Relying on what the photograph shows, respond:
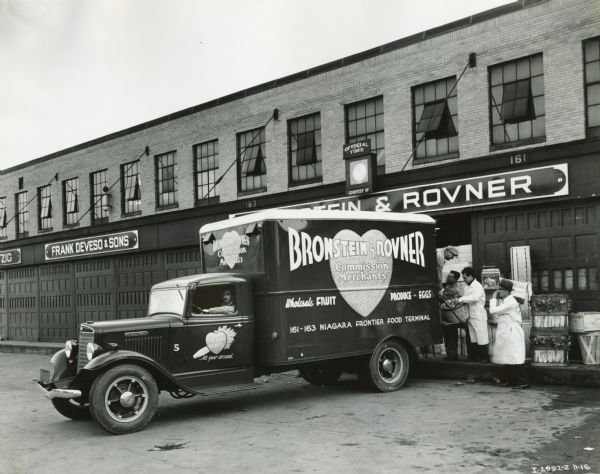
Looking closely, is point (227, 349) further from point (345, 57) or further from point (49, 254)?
point (49, 254)

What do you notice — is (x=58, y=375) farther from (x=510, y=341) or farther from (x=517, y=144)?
(x=517, y=144)

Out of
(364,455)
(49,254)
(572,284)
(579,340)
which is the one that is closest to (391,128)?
(572,284)

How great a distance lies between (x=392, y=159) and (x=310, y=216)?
19.9 feet

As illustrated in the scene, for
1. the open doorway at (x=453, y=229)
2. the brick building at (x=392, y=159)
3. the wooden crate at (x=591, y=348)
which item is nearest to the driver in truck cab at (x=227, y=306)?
the wooden crate at (x=591, y=348)

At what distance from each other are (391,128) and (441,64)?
72.9 inches

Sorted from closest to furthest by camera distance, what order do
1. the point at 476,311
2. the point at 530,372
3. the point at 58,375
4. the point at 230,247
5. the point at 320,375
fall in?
1. the point at 58,375
2. the point at 230,247
3. the point at 530,372
4. the point at 476,311
5. the point at 320,375

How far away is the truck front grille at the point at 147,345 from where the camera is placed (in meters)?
8.81

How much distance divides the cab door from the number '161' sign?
20855mm

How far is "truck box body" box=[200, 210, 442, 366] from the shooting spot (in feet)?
32.1

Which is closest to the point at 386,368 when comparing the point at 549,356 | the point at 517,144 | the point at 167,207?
the point at 549,356

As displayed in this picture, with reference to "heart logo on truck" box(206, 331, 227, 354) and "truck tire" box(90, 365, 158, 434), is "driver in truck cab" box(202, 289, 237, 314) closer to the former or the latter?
"heart logo on truck" box(206, 331, 227, 354)

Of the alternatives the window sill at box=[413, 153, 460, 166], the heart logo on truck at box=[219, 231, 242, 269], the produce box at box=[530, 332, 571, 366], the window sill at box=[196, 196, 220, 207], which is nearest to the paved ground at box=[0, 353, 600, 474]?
the produce box at box=[530, 332, 571, 366]

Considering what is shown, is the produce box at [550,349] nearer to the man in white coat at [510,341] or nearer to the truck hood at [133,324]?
the man in white coat at [510,341]

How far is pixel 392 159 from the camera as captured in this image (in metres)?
15.6
